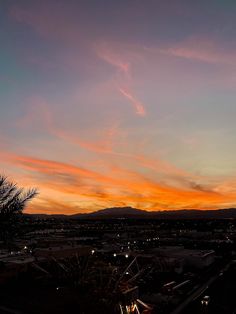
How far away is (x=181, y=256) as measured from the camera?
57.6 m

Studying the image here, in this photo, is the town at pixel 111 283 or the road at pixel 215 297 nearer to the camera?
the town at pixel 111 283

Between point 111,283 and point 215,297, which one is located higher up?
point 111,283

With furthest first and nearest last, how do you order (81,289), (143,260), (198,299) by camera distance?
(143,260), (198,299), (81,289)

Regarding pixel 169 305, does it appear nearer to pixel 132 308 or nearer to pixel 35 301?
pixel 132 308

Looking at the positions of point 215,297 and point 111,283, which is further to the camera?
point 215,297

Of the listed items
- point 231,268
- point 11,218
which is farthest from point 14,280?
point 231,268

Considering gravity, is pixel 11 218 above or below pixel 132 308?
above

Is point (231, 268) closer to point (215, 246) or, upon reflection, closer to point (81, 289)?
point (215, 246)

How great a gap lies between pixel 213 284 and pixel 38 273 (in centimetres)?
2365

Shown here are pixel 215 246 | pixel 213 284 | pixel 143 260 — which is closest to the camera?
pixel 213 284

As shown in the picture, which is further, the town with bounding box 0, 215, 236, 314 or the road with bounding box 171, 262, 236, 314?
the road with bounding box 171, 262, 236, 314

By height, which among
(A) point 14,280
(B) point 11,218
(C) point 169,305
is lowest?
(C) point 169,305

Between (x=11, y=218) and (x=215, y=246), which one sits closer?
(x=11, y=218)

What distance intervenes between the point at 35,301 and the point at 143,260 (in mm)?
33527
